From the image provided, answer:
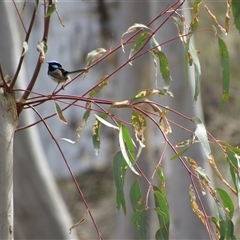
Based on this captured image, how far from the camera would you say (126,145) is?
1.09 metres

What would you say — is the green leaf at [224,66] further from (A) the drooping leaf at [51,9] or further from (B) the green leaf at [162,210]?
(A) the drooping leaf at [51,9]

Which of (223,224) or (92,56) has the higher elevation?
(92,56)

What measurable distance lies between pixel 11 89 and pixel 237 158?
1.32 ft

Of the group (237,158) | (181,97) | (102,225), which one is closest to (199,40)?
(102,225)

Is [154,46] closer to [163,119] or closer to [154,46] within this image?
[154,46]

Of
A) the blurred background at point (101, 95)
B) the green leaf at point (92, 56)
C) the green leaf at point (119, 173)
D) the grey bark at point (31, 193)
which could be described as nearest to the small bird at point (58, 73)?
the green leaf at point (92, 56)

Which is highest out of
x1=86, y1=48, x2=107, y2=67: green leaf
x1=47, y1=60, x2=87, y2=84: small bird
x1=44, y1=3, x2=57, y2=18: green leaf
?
x1=44, y1=3, x2=57, y2=18: green leaf

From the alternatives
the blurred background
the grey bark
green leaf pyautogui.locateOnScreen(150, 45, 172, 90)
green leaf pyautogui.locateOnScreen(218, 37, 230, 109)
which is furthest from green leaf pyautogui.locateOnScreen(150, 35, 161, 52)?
the blurred background

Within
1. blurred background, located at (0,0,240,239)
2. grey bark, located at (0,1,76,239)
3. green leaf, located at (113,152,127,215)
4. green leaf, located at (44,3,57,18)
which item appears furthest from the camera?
blurred background, located at (0,0,240,239)

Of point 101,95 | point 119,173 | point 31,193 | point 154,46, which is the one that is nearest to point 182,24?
point 154,46

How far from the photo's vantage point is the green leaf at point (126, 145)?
3.39ft

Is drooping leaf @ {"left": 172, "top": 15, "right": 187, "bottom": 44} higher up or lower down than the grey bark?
higher up

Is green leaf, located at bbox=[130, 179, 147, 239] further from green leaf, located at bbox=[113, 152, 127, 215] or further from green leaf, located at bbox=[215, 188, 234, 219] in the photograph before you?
green leaf, located at bbox=[215, 188, 234, 219]

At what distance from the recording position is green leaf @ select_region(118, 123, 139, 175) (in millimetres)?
1032
